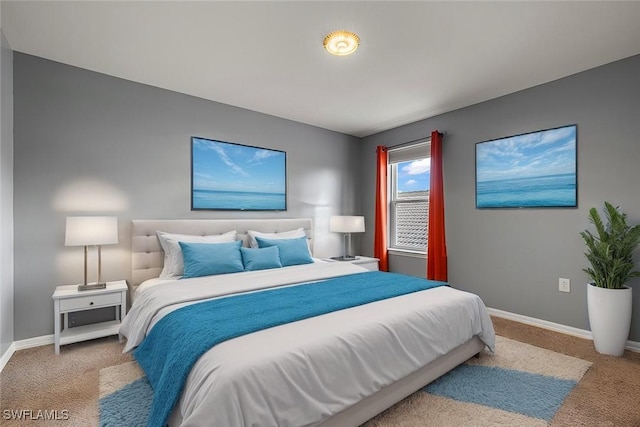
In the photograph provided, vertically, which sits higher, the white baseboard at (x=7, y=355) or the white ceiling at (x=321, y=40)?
the white ceiling at (x=321, y=40)

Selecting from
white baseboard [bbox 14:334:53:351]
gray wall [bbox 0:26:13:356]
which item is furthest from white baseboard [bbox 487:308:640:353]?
gray wall [bbox 0:26:13:356]

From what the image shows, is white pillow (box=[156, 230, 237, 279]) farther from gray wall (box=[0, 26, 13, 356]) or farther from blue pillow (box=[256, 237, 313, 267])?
gray wall (box=[0, 26, 13, 356])

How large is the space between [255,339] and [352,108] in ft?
A: 10.4

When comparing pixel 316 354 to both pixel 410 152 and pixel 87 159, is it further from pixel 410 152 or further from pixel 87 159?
pixel 410 152

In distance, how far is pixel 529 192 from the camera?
3201mm

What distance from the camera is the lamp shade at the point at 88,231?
2.51m

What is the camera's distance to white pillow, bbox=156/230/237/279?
9.43 ft

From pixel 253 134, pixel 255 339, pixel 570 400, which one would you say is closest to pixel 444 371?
pixel 570 400

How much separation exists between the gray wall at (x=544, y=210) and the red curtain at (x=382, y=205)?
0.77 meters

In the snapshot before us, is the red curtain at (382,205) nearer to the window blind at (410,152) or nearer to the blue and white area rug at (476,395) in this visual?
the window blind at (410,152)

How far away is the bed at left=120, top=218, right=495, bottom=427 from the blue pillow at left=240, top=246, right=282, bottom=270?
1.05 ft

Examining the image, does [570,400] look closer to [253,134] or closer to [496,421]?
[496,421]

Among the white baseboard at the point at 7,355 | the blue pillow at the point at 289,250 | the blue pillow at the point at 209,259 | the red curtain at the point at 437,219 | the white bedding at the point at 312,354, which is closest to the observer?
the white bedding at the point at 312,354

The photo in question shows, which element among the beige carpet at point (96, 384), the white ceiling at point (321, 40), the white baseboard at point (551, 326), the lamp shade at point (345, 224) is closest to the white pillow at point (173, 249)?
the beige carpet at point (96, 384)
